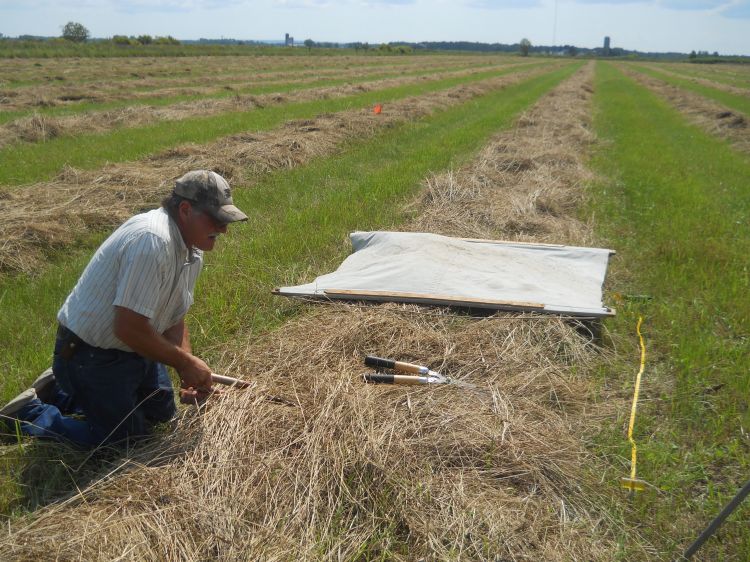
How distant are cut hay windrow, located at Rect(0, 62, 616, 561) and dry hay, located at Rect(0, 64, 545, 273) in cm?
327

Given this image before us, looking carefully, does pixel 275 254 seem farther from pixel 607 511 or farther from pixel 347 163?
pixel 347 163

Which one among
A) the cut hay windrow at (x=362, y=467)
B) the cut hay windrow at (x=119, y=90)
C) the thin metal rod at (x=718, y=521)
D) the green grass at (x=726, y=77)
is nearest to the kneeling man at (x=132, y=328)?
the cut hay windrow at (x=362, y=467)

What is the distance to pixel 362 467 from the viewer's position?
9.20 feet

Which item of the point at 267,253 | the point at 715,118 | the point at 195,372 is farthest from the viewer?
the point at 715,118

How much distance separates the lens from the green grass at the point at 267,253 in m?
4.24

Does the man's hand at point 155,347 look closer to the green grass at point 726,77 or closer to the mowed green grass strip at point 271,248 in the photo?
the mowed green grass strip at point 271,248

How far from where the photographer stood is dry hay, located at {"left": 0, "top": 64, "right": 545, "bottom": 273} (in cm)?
618

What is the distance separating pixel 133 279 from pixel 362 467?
1359 millimetres

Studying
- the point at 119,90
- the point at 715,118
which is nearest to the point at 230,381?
the point at 715,118

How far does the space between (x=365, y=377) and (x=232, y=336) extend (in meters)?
1.29

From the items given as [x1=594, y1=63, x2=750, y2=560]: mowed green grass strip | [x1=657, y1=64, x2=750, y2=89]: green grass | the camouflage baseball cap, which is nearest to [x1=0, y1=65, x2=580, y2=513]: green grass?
the camouflage baseball cap

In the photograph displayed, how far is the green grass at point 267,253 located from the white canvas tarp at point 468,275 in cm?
46

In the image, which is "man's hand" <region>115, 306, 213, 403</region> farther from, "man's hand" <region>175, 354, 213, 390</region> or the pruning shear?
the pruning shear

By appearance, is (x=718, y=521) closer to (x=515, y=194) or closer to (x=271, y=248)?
(x=271, y=248)
